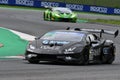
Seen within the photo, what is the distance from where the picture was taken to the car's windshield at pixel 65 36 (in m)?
16.9

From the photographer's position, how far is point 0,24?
106 ft

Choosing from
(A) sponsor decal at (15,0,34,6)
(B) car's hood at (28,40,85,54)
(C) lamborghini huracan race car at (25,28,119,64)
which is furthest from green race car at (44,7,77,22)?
(B) car's hood at (28,40,85,54)

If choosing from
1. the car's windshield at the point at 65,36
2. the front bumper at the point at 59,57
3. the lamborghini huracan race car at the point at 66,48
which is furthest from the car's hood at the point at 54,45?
the car's windshield at the point at 65,36

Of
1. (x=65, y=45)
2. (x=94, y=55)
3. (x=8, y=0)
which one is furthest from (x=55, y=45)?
(x=8, y=0)

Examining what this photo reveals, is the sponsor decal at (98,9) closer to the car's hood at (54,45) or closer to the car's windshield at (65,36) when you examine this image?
the car's windshield at (65,36)

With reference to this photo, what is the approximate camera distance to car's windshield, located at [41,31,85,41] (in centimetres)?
1689

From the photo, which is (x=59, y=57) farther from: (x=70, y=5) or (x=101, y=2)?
(x=101, y=2)

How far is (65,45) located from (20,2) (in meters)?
43.0

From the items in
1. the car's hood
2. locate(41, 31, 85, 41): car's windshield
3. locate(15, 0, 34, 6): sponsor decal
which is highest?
locate(41, 31, 85, 41): car's windshield

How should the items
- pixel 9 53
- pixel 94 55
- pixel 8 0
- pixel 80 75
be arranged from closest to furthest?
pixel 80 75, pixel 94 55, pixel 9 53, pixel 8 0

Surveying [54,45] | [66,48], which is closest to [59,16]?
[54,45]

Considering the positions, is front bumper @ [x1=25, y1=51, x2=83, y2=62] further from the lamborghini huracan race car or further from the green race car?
the green race car

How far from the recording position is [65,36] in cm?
1712

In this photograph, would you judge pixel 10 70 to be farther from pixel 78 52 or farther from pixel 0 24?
pixel 0 24
